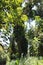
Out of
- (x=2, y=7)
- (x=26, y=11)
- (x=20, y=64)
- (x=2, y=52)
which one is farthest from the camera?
(x=26, y=11)

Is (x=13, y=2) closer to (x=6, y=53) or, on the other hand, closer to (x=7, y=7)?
(x=7, y=7)

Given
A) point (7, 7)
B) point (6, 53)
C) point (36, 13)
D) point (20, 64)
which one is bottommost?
point (6, 53)

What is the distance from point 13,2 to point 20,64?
17.1 ft

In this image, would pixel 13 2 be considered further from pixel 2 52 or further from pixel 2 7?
pixel 2 52

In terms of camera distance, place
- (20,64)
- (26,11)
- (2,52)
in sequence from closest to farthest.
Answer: (20,64), (2,52), (26,11)

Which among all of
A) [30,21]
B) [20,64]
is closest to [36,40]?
[30,21]

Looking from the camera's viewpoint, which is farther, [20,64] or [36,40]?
[36,40]

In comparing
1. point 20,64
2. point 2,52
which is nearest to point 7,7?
point 20,64

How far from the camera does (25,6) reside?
30.7 metres

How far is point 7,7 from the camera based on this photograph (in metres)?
15.1

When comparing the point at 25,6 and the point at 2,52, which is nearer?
the point at 2,52

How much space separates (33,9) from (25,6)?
125 cm

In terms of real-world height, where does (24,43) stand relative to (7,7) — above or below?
below

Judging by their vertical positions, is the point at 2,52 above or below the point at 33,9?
below
